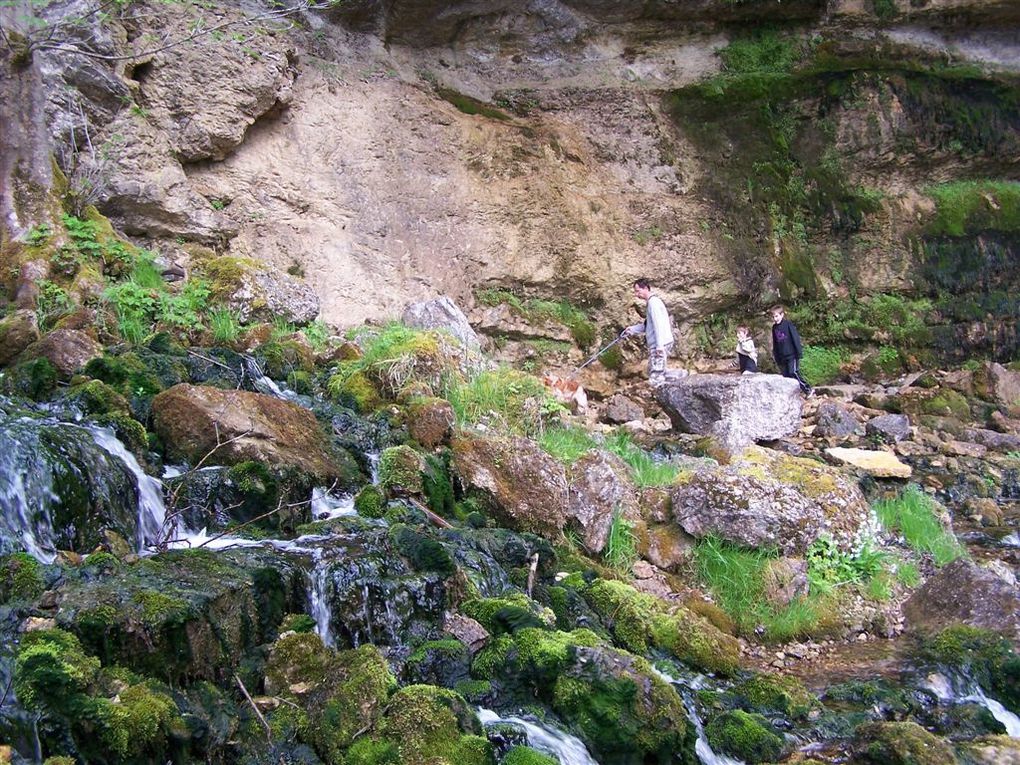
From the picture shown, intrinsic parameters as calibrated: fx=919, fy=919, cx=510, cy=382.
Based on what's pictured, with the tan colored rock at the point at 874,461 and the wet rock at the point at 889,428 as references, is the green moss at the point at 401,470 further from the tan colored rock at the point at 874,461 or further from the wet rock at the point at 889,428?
the wet rock at the point at 889,428

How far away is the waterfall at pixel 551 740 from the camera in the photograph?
12.4 ft

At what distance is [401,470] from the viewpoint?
6.05 m

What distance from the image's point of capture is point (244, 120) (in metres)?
Result: 11.9

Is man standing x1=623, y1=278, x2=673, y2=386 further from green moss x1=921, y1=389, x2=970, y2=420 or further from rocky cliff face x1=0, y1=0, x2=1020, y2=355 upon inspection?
green moss x1=921, y1=389, x2=970, y2=420

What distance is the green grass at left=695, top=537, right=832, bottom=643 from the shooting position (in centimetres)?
614

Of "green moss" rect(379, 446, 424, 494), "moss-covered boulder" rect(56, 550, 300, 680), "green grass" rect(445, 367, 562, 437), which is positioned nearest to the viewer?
"moss-covered boulder" rect(56, 550, 300, 680)

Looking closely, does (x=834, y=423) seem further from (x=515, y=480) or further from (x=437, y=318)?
(x=515, y=480)

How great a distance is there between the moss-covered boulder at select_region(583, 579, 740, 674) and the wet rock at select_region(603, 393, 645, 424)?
6229 millimetres

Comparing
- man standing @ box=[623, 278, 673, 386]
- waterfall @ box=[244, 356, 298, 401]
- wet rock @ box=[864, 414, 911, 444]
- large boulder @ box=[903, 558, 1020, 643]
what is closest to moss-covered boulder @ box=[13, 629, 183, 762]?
waterfall @ box=[244, 356, 298, 401]

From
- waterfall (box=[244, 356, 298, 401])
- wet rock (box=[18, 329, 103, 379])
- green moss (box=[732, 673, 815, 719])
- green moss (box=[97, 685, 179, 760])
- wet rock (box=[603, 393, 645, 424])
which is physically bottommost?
wet rock (box=[603, 393, 645, 424])

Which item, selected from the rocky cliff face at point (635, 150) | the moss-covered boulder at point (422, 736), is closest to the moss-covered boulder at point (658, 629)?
the moss-covered boulder at point (422, 736)

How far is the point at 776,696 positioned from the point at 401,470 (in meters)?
2.67

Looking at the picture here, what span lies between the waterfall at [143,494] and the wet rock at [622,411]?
7479 millimetres

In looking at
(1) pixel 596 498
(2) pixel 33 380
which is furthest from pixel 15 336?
(1) pixel 596 498
